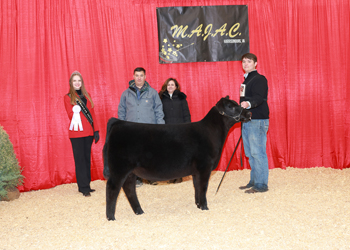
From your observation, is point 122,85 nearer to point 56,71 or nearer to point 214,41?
point 56,71

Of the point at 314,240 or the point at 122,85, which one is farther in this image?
the point at 122,85

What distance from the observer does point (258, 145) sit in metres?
4.34

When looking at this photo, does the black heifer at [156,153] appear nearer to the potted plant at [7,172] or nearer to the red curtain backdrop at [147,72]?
the potted plant at [7,172]

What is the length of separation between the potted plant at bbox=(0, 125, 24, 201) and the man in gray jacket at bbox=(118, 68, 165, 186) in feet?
5.68

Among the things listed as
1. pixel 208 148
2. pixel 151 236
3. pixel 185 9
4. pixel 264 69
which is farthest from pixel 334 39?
pixel 151 236

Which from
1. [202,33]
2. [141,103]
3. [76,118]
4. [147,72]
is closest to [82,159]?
[76,118]

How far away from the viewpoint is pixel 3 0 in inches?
196

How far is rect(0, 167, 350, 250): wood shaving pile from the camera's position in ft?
9.17

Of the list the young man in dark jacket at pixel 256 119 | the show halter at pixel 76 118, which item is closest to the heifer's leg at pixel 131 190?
the show halter at pixel 76 118

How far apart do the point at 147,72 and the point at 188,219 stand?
3.02 m

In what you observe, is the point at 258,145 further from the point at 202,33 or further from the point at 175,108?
the point at 202,33

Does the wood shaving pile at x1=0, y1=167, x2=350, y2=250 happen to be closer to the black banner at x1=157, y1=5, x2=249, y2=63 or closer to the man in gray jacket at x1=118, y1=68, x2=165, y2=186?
the man in gray jacket at x1=118, y1=68, x2=165, y2=186

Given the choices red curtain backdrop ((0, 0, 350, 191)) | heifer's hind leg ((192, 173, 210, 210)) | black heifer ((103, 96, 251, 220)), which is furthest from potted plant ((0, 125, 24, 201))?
heifer's hind leg ((192, 173, 210, 210))

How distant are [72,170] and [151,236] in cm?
292
